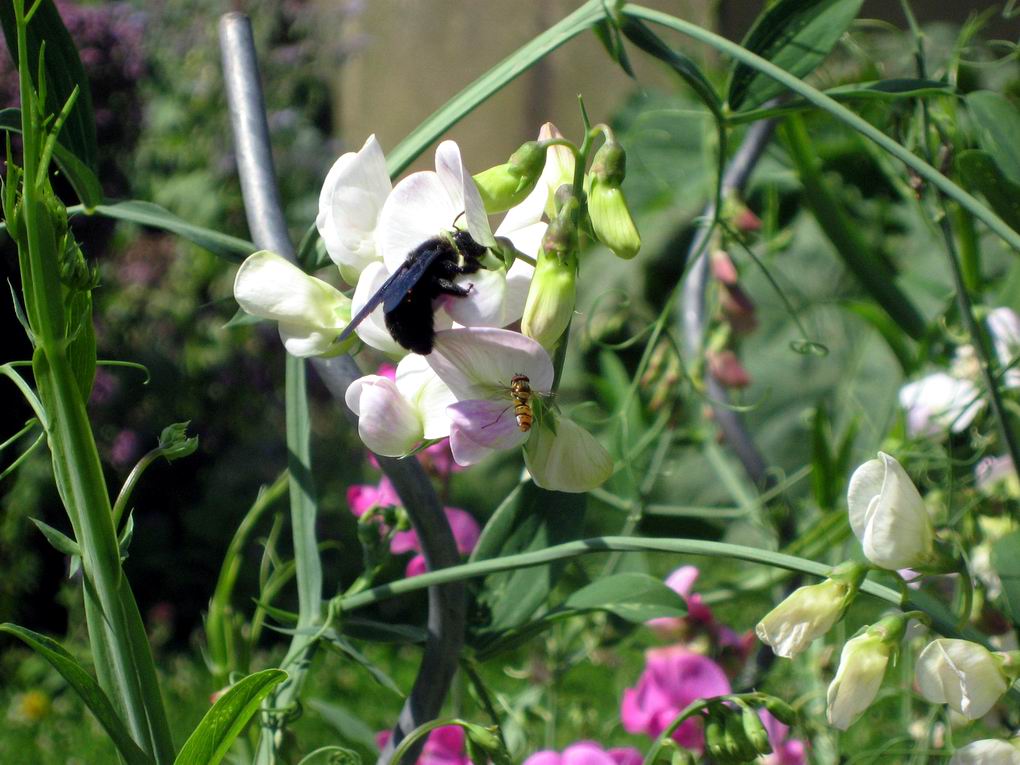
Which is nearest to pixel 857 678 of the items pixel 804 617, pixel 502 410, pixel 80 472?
pixel 804 617

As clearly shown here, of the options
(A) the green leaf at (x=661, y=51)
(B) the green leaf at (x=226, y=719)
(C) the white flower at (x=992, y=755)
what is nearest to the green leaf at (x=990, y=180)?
(A) the green leaf at (x=661, y=51)

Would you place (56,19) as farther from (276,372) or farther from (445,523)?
(276,372)

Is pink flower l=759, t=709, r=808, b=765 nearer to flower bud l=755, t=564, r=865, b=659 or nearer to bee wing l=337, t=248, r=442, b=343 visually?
flower bud l=755, t=564, r=865, b=659

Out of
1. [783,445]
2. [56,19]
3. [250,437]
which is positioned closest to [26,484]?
[250,437]

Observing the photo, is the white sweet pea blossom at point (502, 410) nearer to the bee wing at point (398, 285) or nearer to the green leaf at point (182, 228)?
the bee wing at point (398, 285)

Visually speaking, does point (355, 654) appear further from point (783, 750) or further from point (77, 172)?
point (783, 750)

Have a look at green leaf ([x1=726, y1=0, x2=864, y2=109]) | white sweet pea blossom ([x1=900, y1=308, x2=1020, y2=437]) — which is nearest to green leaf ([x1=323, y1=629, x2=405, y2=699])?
green leaf ([x1=726, y1=0, x2=864, y2=109])
